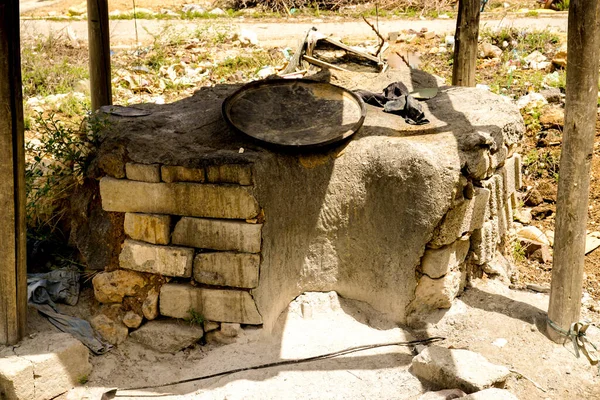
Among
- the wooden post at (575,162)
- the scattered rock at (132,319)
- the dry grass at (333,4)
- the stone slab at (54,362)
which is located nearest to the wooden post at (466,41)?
the wooden post at (575,162)

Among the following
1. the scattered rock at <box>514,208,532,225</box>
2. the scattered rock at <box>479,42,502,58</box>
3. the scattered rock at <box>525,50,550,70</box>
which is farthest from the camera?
the scattered rock at <box>479,42,502,58</box>

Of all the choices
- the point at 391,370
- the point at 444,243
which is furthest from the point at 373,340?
the point at 444,243

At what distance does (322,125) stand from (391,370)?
5.35 feet

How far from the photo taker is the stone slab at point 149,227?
4.38 metres

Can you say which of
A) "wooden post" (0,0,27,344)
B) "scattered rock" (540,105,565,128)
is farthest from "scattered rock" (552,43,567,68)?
"wooden post" (0,0,27,344)

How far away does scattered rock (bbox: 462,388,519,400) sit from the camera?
3691 millimetres

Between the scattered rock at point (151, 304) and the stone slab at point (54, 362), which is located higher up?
the scattered rock at point (151, 304)

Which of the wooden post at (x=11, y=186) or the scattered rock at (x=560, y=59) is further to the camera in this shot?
the scattered rock at (x=560, y=59)

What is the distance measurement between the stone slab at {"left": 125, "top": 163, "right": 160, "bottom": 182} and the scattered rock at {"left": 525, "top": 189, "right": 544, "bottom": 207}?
3764 millimetres

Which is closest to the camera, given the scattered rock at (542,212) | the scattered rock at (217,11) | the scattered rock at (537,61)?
the scattered rock at (542,212)

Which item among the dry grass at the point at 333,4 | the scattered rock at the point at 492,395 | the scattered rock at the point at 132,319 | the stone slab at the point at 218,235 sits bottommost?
the scattered rock at the point at 492,395

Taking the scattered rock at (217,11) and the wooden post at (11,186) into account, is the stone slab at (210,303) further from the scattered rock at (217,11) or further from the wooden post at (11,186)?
the scattered rock at (217,11)

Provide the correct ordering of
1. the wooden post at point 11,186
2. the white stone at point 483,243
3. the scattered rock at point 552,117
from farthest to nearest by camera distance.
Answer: the scattered rock at point 552,117 → the white stone at point 483,243 → the wooden post at point 11,186

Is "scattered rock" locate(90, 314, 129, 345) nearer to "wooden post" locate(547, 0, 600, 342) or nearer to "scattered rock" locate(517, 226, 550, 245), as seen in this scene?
"wooden post" locate(547, 0, 600, 342)
